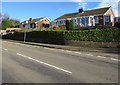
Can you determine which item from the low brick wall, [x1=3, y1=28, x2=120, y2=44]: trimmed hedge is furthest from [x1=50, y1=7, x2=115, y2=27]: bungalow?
the low brick wall

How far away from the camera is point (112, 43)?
18094mm

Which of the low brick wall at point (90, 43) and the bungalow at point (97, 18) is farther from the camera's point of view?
the bungalow at point (97, 18)

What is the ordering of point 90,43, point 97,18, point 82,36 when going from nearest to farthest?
point 90,43 < point 82,36 < point 97,18

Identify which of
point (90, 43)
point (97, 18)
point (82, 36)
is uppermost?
point (97, 18)

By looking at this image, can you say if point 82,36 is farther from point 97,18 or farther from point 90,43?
point 97,18

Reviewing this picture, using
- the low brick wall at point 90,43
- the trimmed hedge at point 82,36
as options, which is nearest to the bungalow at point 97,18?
the trimmed hedge at point 82,36

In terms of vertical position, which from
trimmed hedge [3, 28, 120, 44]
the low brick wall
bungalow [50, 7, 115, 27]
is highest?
bungalow [50, 7, 115, 27]

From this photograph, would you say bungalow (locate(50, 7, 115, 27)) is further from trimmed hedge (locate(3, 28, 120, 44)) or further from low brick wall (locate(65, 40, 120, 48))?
low brick wall (locate(65, 40, 120, 48))

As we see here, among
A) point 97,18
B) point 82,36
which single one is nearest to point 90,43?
point 82,36

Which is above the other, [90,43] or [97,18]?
[97,18]

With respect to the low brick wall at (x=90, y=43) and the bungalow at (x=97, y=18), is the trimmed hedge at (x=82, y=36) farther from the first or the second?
the bungalow at (x=97, y=18)

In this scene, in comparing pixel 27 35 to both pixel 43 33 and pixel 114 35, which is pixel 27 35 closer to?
pixel 43 33

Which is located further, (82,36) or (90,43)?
(82,36)

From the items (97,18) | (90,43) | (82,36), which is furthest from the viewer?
(97,18)
